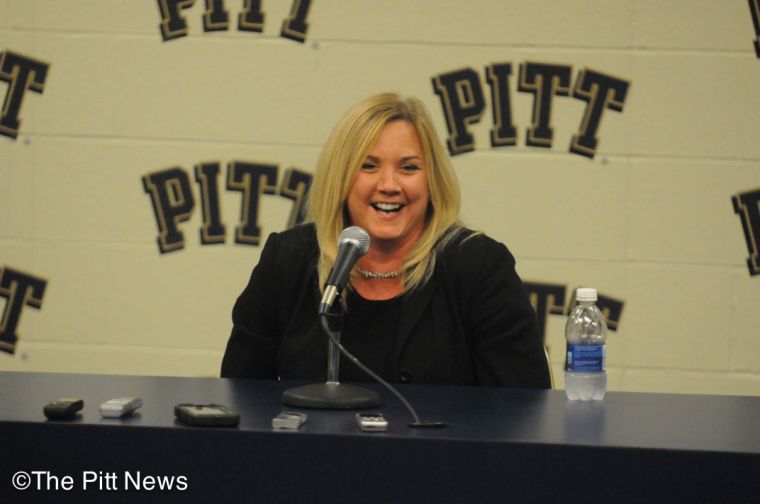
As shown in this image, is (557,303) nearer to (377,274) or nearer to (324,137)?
(324,137)

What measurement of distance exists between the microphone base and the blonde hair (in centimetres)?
62

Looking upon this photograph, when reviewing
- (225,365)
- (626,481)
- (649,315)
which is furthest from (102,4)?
(626,481)

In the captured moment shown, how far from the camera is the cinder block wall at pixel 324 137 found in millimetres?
3273

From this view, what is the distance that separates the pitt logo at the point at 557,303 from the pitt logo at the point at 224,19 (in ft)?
3.53

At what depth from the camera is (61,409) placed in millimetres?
1438

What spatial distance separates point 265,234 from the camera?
3436mm

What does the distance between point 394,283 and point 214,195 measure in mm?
1272

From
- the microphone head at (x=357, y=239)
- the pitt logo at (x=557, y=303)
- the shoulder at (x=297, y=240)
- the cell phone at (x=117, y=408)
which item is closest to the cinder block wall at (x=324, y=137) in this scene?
the pitt logo at (x=557, y=303)

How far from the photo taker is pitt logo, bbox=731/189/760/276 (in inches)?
128

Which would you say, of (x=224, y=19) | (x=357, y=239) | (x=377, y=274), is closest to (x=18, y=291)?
(x=224, y=19)

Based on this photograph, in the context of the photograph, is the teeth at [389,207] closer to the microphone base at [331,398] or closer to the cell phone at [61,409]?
the microphone base at [331,398]

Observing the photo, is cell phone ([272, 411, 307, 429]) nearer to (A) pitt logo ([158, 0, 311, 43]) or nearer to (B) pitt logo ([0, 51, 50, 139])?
(A) pitt logo ([158, 0, 311, 43])

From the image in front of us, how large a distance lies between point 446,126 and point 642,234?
0.69m

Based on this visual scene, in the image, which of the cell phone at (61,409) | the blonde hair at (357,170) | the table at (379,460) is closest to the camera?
the table at (379,460)
